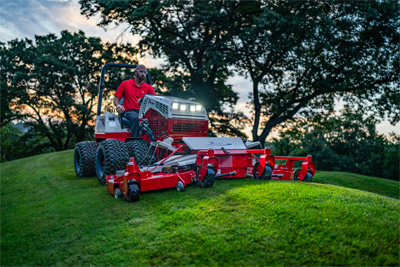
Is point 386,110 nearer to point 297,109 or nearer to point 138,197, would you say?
point 297,109

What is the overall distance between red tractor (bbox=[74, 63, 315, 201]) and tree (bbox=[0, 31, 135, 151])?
67.5ft

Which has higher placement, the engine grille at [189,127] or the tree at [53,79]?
the tree at [53,79]

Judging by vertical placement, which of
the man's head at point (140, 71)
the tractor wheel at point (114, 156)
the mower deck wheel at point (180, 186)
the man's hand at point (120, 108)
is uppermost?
the man's head at point (140, 71)

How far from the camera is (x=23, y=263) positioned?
3811 millimetres

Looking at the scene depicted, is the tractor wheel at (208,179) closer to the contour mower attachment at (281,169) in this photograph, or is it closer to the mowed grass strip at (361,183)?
the contour mower attachment at (281,169)

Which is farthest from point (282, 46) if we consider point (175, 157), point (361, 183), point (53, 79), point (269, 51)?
point (53, 79)

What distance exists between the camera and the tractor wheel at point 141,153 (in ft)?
22.9

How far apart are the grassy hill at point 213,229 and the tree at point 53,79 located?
22921mm

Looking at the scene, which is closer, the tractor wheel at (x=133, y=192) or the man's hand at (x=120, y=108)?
the tractor wheel at (x=133, y=192)

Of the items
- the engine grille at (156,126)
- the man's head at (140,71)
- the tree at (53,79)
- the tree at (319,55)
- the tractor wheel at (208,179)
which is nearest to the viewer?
the tractor wheel at (208,179)

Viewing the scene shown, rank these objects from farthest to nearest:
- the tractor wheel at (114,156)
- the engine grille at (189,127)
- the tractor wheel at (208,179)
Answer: the engine grille at (189,127)
the tractor wheel at (114,156)
the tractor wheel at (208,179)

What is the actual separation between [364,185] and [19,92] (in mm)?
26796

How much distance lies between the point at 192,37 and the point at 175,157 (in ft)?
41.1

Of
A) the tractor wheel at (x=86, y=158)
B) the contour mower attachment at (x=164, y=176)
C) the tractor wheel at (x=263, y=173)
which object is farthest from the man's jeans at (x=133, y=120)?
the tractor wheel at (x=263, y=173)
